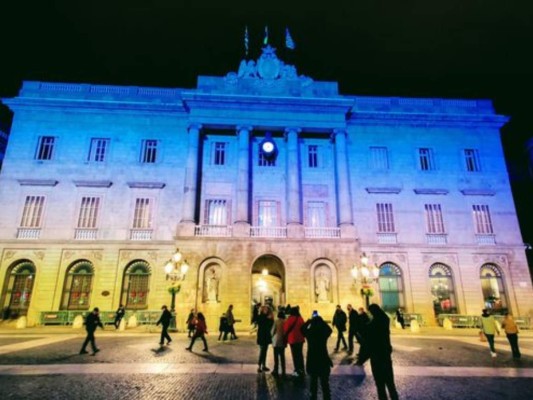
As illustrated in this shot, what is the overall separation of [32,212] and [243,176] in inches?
650

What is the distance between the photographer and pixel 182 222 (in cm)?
2241

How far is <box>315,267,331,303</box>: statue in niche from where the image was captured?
70.7 feet

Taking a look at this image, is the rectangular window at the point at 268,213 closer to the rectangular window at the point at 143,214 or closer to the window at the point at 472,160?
the rectangular window at the point at 143,214

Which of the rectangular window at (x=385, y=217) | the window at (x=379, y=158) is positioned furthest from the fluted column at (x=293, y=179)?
the rectangular window at (x=385, y=217)

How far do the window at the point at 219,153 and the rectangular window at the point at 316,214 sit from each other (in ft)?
27.2

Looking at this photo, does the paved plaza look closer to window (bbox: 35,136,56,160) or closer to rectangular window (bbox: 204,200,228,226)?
rectangular window (bbox: 204,200,228,226)

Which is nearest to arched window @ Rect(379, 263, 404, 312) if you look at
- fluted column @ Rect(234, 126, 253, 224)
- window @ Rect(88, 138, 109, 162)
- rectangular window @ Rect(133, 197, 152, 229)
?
fluted column @ Rect(234, 126, 253, 224)

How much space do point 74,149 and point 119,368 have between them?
21460 millimetres

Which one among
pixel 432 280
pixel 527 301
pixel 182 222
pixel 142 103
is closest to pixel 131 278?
pixel 182 222

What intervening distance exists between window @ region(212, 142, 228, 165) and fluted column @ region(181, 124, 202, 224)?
1.81m

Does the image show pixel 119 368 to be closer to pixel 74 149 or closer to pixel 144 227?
pixel 144 227

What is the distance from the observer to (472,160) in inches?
1054

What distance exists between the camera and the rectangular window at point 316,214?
975 inches

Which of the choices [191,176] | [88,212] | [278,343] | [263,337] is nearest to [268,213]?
[191,176]
